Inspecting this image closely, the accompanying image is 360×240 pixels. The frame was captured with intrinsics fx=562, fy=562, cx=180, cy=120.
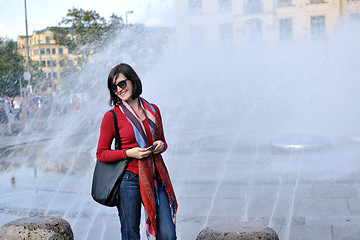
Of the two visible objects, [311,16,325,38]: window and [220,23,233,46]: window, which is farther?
[311,16,325,38]: window

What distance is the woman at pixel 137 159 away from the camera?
3.24 metres

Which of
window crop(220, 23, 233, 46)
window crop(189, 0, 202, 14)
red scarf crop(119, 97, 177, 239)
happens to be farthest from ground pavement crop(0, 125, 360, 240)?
window crop(189, 0, 202, 14)

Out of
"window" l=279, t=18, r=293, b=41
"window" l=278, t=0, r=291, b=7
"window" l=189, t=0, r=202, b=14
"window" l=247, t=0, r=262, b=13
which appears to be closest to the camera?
"window" l=189, t=0, r=202, b=14

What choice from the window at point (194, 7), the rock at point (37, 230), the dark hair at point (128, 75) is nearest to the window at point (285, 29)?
the window at point (194, 7)

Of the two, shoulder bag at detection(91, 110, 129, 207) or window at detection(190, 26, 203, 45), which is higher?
window at detection(190, 26, 203, 45)

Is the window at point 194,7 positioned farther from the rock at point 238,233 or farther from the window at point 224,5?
the rock at point 238,233

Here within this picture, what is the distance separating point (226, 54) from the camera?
1337 cm

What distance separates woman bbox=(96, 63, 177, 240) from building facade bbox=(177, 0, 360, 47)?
8638 mm

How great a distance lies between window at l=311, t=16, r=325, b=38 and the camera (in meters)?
14.5

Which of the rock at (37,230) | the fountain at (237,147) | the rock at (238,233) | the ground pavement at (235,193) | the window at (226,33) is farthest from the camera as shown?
the window at (226,33)

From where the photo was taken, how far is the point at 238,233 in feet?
10.2

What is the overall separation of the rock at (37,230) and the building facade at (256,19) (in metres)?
8.63

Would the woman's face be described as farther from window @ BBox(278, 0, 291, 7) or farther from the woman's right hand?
window @ BBox(278, 0, 291, 7)

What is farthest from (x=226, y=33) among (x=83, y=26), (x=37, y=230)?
(x=83, y=26)
